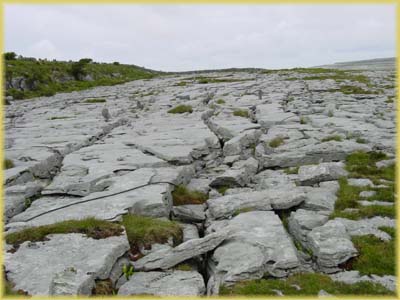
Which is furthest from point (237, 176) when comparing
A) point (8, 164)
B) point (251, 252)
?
point (8, 164)

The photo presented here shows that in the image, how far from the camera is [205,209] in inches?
468

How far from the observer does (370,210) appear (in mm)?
10383

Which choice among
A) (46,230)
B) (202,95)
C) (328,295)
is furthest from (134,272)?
(202,95)

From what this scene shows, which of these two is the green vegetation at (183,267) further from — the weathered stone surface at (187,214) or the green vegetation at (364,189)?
the green vegetation at (364,189)

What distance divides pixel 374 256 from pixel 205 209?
4.89 metres

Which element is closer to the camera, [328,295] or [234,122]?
[328,295]

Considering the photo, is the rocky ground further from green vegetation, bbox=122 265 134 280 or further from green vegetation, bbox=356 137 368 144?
green vegetation, bbox=356 137 368 144

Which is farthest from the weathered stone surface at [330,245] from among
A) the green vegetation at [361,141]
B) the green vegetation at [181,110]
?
the green vegetation at [181,110]

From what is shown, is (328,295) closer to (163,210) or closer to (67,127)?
(163,210)

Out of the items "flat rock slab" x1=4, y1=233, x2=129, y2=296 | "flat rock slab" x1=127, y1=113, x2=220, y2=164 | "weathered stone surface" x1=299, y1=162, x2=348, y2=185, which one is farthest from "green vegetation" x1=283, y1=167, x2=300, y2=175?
"flat rock slab" x1=4, y1=233, x2=129, y2=296

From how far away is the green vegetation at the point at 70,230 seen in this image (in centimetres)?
913

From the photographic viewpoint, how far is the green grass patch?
8.04 metres

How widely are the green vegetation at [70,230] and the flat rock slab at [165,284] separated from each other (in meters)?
1.40

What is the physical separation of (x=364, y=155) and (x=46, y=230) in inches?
428
